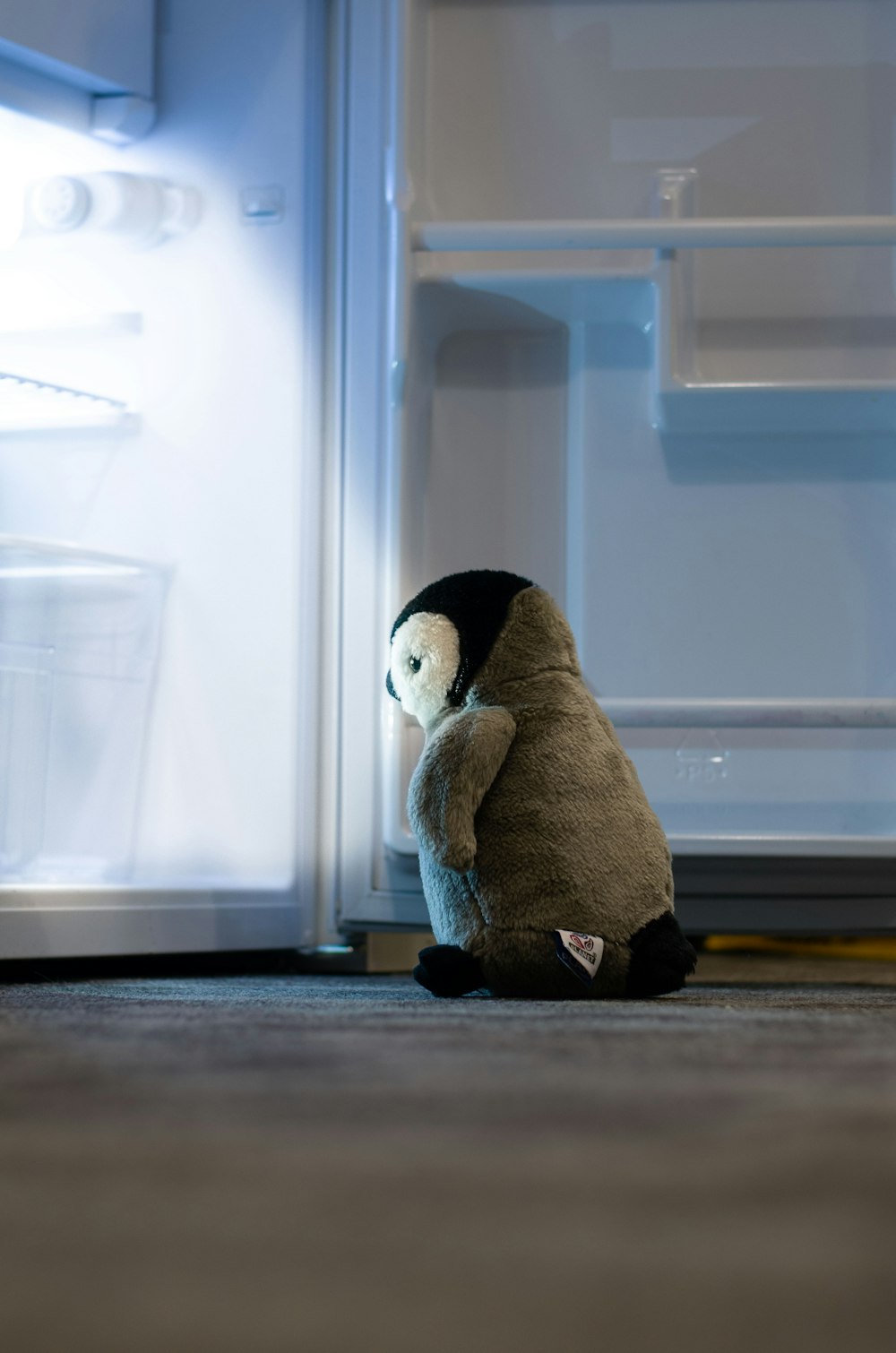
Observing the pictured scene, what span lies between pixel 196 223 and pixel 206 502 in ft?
0.95

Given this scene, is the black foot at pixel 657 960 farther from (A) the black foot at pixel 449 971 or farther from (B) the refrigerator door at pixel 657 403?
(B) the refrigerator door at pixel 657 403

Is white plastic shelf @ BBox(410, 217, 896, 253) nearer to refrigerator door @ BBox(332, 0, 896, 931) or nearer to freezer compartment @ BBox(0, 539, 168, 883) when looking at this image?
refrigerator door @ BBox(332, 0, 896, 931)

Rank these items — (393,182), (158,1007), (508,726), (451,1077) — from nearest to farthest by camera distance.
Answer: (451,1077) → (158,1007) → (508,726) → (393,182)

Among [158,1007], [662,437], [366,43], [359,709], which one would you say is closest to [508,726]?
[158,1007]

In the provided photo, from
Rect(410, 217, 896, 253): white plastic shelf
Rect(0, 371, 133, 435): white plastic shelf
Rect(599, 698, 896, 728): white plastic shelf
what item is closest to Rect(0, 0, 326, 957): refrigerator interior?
Rect(0, 371, 133, 435): white plastic shelf

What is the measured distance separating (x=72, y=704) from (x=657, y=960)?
0.61 metres

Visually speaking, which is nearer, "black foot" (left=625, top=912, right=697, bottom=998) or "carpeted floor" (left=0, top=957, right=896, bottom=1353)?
"carpeted floor" (left=0, top=957, right=896, bottom=1353)

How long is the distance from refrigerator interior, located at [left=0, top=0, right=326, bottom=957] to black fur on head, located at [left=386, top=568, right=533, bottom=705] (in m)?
0.38

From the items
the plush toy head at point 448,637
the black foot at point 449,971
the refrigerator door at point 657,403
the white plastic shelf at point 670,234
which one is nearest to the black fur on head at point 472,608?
the plush toy head at point 448,637

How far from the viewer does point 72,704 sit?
1.25m

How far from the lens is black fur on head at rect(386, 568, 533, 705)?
1.03 m

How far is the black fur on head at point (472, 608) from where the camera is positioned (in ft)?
3.39

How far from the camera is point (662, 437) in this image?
4.61 feet

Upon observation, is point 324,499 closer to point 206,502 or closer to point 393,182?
point 206,502
